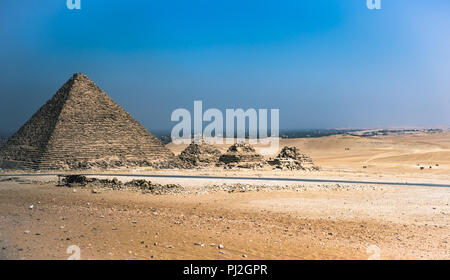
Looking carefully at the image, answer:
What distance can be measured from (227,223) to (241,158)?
25.1 m

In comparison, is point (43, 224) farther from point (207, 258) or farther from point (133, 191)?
point (133, 191)

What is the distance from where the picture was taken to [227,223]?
11.7m

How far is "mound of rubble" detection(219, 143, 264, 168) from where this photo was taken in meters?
35.9

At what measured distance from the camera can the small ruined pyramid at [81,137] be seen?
A: 32312mm

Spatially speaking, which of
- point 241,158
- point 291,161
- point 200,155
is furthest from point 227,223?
point 200,155

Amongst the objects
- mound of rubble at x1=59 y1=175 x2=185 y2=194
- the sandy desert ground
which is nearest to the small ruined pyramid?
mound of rubble at x1=59 y1=175 x2=185 y2=194

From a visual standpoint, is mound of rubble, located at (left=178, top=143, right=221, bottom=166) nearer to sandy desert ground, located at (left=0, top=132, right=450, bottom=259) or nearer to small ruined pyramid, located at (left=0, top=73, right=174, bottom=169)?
small ruined pyramid, located at (left=0, top=73, right=174, bottom=169)

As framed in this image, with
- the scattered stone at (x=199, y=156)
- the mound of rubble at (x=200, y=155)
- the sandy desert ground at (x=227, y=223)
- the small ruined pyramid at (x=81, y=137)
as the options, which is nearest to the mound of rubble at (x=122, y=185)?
the sandy desert ground at (x=227, y=223)

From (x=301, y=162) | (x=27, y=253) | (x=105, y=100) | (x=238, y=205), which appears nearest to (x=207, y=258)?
(x=27, y=253)

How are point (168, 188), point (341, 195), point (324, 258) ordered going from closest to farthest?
point (324, 258)
point (341, 195)
point (168, 188)

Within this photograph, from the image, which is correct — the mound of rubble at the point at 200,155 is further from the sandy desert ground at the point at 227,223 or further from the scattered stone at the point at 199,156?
the sandy desert ground at the point at 227,223

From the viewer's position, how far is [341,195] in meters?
18.2

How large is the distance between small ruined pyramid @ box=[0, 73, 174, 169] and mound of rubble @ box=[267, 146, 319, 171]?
11.1 meters

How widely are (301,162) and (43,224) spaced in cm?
2852
